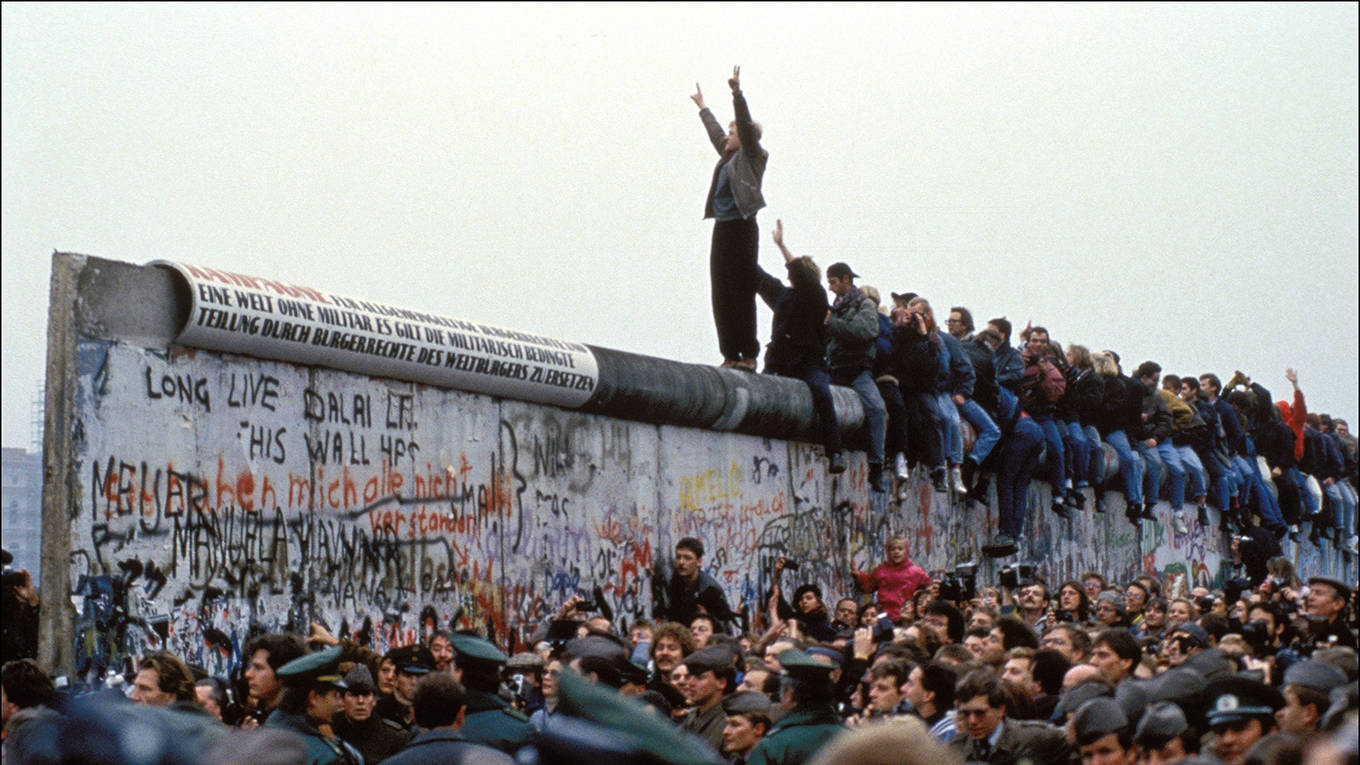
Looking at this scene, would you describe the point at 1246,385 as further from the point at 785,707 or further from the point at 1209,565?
the point at 785,707

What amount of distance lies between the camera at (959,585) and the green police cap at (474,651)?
7.01 metres

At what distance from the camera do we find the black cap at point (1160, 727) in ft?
24.1

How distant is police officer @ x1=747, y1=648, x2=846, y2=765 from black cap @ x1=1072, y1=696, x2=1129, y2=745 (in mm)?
1227

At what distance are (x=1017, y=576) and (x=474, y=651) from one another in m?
8.88

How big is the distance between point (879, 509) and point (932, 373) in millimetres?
1602

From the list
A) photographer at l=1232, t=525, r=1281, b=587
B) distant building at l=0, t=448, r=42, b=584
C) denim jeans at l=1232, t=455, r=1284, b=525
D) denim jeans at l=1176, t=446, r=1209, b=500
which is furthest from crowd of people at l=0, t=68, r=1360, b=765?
distant building at l=0, t=448, r=42, b=584

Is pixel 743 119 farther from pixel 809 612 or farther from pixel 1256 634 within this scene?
pixel 1256 634

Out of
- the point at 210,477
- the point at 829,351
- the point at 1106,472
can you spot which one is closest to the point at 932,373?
the point at 829,351

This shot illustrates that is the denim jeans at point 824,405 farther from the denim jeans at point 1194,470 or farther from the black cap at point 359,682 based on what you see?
the denim jeans at point 1194,470

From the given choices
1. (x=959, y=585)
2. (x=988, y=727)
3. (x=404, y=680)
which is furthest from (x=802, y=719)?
(x=959, y=585)

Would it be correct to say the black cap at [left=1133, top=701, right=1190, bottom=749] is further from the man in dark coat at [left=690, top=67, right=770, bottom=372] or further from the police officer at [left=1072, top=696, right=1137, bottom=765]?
the man in dark coat at [left=690, top=67, right=770, bottom=372]

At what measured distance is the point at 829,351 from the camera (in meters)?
18.7

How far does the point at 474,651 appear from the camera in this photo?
8.71 m

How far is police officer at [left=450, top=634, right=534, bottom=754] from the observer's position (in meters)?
8.49
